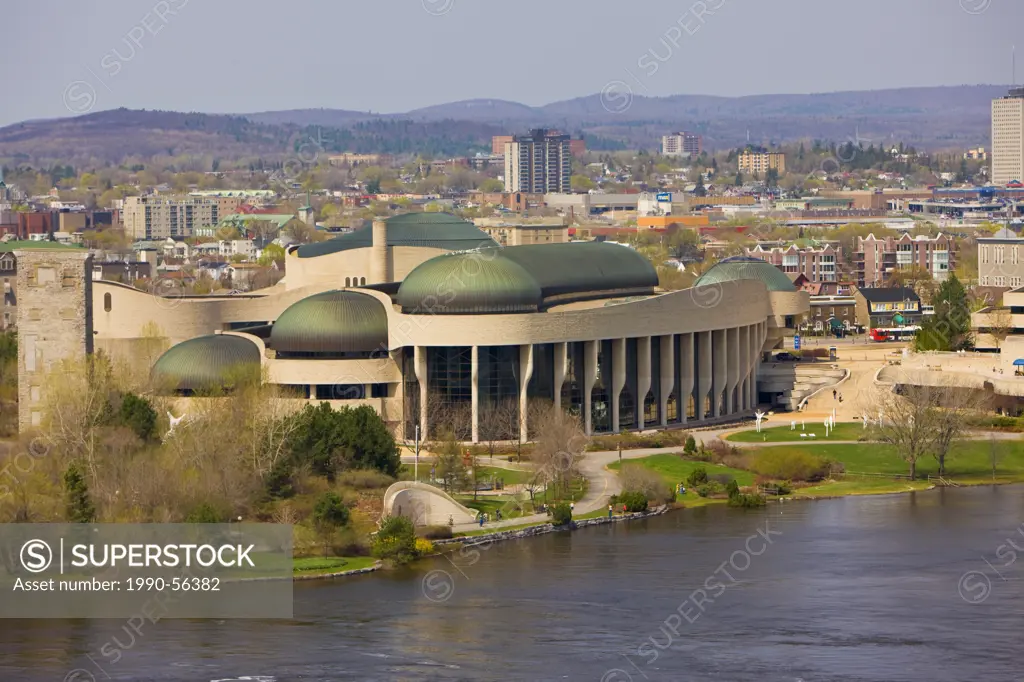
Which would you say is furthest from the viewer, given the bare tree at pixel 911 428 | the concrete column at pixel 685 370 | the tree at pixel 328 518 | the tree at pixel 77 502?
the concrete column at pixel 685 370

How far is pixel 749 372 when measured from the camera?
102 meters

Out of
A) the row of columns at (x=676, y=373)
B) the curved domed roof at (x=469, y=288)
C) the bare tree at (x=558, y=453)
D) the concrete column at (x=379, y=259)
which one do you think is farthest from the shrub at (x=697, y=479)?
the concrete column at (x=379, y=259)

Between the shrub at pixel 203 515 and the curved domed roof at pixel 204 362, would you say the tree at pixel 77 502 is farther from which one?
the curved domed roof at pixel 204 362

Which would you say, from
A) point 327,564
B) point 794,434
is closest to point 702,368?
point 794,434

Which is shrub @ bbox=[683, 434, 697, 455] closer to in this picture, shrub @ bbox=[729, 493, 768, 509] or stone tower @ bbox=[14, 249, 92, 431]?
shrub @ bbox=[729, 493, 768, 509]

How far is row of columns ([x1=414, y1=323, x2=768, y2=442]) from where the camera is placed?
89312 mm

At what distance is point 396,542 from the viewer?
67.6 metres

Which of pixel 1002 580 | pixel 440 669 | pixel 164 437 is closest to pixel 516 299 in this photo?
pixel 164 437

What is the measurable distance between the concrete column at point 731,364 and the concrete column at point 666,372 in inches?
159

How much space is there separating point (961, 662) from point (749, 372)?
48.5m

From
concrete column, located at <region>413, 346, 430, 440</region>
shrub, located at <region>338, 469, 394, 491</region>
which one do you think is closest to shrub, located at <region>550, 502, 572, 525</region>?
shrub, located at <region>338, 469, 394, 491</region>

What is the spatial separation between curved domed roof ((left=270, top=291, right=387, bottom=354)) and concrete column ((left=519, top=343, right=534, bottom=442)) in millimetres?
5431

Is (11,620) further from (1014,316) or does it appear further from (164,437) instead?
(1014,316)

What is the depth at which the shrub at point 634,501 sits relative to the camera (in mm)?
76500
